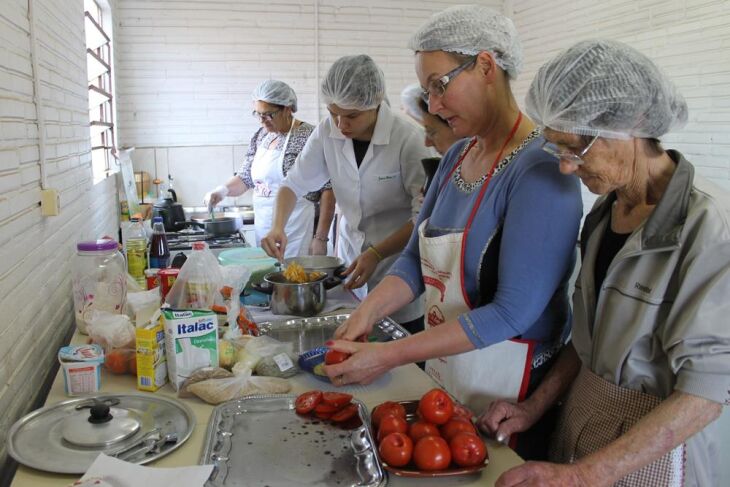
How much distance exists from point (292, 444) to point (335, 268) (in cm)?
137

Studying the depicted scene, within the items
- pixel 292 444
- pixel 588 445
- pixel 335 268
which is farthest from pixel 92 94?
pixel 588 445

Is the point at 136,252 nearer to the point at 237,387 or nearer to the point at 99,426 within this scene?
the point at 237,387

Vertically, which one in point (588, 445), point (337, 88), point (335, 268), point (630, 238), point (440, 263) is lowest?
point (588, 445)

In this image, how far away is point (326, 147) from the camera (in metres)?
2.98

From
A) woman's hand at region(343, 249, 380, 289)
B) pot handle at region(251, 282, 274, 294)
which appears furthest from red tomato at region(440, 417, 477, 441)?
woman's hand at region(343, 249, 380, 289)

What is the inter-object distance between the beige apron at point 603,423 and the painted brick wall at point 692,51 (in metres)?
3.10

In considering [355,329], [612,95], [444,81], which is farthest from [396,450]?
[444,81]

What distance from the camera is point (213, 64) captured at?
5.64m

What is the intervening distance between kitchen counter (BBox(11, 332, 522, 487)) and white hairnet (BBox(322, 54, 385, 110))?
1371mm

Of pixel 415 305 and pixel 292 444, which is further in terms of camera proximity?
pixel 415 305

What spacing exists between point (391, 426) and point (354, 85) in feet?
5.80

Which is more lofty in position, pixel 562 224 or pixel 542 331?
pixel 562 224

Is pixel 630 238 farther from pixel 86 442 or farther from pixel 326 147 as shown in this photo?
pixel 326 147

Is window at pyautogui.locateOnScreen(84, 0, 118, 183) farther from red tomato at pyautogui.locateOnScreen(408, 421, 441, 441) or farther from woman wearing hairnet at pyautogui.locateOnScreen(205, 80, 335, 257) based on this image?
red tomato at pyautogui.locateOnScreen(408, 421, 441, 441)
